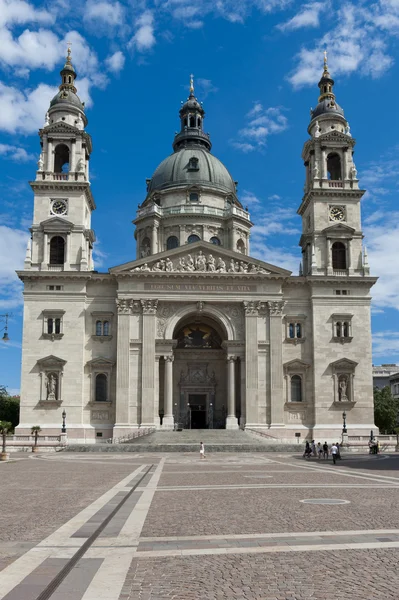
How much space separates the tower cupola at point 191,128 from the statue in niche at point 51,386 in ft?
138

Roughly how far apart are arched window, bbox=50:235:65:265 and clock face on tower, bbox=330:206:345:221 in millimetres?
27412

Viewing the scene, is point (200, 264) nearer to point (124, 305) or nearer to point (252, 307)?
point (252, 307)

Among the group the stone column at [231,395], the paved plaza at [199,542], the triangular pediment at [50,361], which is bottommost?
the paved plaza at [199,542]

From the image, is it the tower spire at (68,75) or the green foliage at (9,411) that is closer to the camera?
the tower spire at (68,75)

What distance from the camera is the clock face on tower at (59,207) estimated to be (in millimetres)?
65188

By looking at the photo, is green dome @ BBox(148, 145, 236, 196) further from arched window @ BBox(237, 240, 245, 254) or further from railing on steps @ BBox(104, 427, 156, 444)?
railing on steps @ BBox(104, 427, 156, 444)

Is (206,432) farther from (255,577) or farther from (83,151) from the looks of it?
(255,577)

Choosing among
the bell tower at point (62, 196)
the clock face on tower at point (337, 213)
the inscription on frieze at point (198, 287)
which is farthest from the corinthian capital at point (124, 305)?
the clock face on tower at point (337, 213)

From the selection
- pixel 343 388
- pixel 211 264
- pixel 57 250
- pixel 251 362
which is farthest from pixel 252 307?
pixel 57 250

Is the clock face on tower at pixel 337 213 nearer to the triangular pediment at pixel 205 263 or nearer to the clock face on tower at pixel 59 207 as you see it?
the triangular pediment at pixel 205 263

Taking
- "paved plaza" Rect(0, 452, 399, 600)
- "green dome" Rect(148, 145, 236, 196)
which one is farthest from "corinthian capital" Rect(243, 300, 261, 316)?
"paved plaza" Rect(0, 452, 399, 600)

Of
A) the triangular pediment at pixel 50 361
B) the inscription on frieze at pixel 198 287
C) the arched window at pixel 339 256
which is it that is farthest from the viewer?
the arched window at pixel 339 256

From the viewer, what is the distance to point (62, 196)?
214ft

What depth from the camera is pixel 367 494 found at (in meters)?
19.1
